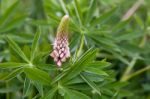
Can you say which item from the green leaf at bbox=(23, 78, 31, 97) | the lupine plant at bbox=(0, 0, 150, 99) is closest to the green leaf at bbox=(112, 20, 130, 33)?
the lupine plant at bbox=(0, 0, 150, 99)

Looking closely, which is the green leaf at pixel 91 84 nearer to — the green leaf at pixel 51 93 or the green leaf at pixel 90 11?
the green leaf at pixel 51 93

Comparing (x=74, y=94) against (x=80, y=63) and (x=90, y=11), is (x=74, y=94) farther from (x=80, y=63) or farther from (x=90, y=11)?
(x=90, y=11)

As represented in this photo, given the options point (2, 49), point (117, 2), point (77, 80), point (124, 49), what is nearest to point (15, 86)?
point (2, 49)

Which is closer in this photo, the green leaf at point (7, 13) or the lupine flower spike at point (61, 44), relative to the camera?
the lupine flower spike at point (61, 44)

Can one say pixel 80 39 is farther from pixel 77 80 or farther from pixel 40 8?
pixel 40 8

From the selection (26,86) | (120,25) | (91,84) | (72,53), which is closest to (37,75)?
(26,86)

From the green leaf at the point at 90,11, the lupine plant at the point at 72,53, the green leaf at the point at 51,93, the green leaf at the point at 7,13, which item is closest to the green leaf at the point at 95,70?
the lupine plant at the point at 72,53

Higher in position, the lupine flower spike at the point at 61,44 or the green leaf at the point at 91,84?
the lupine flower spike at the point at 61,44
